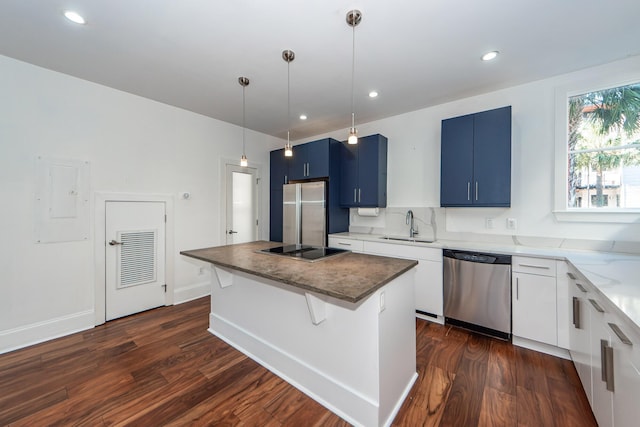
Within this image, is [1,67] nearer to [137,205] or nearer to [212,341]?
[137,205]

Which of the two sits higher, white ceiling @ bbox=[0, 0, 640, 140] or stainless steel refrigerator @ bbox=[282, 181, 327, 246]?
white ceiling @ bbox=[0, 0, 640, 140]

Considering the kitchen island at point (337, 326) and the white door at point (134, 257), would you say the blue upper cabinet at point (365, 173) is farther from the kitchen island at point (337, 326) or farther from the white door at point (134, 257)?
the white door at point (134, 257)

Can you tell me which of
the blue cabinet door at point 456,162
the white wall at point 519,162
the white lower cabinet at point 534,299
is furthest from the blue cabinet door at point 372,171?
the white lower cabinet at point 534,299

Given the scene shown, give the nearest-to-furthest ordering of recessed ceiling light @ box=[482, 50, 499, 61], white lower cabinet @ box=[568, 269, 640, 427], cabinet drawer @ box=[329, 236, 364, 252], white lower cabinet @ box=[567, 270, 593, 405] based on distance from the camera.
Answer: white lower cabinet @ box=[568, 269, 640, 427]
white lower cabinet @ box=[567, 270, 593, 405]
recessed ceiling light @ box=[482, 50, 499, 61]
cabinet drawer @ box=[329, 236, 364, 252]

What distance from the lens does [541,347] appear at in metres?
2.31

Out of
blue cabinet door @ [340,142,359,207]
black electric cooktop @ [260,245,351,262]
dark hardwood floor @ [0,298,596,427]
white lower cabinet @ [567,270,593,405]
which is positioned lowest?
dark hardwood floor @ [0,298,596,427]

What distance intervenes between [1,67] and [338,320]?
3.81m

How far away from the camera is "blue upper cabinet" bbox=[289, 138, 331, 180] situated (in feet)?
12.6

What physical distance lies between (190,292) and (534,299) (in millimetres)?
4154

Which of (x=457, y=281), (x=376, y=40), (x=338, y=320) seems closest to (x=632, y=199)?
(x=457, y=281)

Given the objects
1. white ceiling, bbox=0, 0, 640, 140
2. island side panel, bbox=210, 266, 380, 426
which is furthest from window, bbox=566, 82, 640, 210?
island side panel, bbox=210, 266, 380, 426

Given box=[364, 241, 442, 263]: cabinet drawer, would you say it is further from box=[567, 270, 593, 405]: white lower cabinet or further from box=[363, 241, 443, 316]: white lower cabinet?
box=[567, 270, 593, 405]: white lower cabinet

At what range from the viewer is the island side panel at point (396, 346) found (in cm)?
152

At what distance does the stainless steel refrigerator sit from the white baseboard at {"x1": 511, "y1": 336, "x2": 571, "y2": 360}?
245cm
